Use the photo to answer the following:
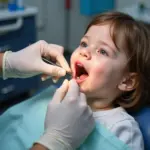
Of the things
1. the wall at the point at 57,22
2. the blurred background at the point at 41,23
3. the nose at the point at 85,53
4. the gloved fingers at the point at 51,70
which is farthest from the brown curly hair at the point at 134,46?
the wall at the point at 57,22

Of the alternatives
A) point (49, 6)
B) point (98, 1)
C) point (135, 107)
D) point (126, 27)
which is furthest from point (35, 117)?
point (49, 6)

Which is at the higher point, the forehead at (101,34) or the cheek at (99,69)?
the forehead at (101,34)

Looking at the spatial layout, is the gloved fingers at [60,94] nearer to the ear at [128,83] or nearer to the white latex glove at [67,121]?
the white latex glove at [67,121]

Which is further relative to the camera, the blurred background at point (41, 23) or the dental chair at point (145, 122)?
the blurred background at point (41, 23)

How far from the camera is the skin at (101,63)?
1094 millimetres

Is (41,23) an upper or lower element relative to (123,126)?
lower

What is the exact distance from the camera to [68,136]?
94 cm

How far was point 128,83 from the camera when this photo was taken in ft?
3.83

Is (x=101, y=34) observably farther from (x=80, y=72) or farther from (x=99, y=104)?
(x=99, y=104)

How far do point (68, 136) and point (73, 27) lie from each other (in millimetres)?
2823

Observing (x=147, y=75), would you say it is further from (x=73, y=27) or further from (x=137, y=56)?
(x=73, y=27)

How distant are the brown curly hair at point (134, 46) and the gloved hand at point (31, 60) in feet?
0.65

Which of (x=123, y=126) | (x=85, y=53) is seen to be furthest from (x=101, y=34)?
(x=123, y=126)

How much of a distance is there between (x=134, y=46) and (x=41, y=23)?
7.97 feet
